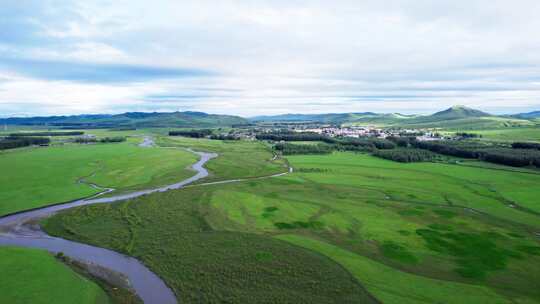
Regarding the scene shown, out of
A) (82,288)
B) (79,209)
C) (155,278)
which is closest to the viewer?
(82,288)

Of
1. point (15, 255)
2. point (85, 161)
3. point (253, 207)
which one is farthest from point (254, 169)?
point (15, 255)

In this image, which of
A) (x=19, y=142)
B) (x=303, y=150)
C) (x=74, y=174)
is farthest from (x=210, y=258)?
(x=19, y=142)

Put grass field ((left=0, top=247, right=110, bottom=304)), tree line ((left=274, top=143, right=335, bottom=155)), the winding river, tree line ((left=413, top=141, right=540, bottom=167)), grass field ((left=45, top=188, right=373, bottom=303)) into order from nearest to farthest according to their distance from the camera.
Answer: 1. grass field ((left=0, top=247, right=110, bottom=304))
2. grass field ((left=45, top=188, right=373, bottom=303))
3. the winding river
4. tree line ((left=413, top=141, right=540, bottom=167))
5. tree line ((left=274, top=143, right=335, bottom=155))

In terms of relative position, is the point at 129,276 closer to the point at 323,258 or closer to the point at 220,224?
the point at 220,224

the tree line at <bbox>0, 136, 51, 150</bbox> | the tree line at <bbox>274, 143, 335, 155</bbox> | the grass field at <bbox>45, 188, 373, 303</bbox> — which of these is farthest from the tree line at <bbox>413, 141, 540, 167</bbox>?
the tree line at <bbox>0, 136, 51, 150</bbox>

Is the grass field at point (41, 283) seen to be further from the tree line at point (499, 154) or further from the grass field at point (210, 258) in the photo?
the tree line at point (499, 154)

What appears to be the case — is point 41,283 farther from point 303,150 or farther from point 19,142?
point 19,142

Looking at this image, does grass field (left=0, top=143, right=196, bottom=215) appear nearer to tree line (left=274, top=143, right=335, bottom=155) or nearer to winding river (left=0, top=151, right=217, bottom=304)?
winding river (left=0, top=151, right=217, bottom=304)
